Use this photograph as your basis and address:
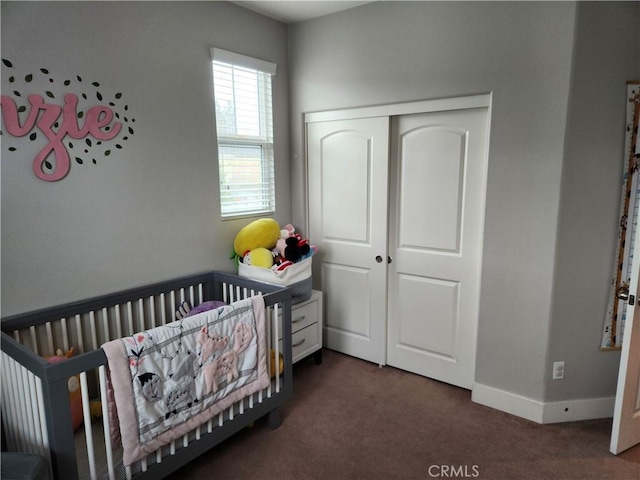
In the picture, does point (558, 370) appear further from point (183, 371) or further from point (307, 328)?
point (183, 371)

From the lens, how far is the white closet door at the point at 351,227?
2875mm

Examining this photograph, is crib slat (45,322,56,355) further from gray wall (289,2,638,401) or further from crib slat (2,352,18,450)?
gray wall (289,2,638,401)

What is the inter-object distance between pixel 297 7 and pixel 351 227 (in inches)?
62.2

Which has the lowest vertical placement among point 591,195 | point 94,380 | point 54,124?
point 94,380

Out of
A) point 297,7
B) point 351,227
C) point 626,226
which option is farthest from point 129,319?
point 626,226

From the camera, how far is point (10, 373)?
165cm

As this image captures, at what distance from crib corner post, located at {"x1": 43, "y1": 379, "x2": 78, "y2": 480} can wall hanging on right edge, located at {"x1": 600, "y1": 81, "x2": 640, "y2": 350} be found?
247 cm

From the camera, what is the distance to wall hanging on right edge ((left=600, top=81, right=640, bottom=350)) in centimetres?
212

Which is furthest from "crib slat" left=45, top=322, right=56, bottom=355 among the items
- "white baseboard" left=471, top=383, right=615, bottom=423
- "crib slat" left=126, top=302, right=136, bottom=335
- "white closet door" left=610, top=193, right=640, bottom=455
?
"white closet door" left=610, top=193, right=640, bottom=455

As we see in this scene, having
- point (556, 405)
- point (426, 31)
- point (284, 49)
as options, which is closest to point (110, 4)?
point (284, 49)

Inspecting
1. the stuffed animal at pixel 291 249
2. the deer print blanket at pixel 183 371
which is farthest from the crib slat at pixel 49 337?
the stuffed animal at pixel 291 249

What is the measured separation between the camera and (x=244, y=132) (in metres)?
2.89

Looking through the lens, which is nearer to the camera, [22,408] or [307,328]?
[22,408]

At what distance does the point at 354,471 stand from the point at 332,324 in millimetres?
1391
